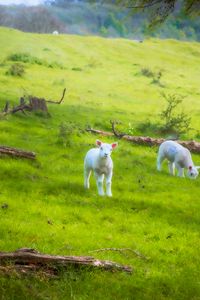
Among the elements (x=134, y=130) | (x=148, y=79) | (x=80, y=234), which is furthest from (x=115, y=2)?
(x=148, y=79)

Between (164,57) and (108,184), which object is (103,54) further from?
(108,184)

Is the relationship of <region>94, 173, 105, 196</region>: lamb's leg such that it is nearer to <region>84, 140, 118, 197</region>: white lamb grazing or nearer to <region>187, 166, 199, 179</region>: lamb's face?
<region>84, 140, 118, 197</region>: white lamb grazing

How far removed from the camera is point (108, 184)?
15.3 meters

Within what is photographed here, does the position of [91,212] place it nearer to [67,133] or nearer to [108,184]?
[108,184]

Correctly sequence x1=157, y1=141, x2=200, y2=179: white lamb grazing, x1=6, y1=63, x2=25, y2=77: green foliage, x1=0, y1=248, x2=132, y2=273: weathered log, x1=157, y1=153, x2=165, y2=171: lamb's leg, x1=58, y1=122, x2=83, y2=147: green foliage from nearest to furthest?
1. x1=0, y1=248, x2=132, y2=273: weathered log
2. x1=157, y1=141, x2=200, y2=179: white lamb grazing
3. x1=157, y1=153, x2=165, y2=171: lamb's leg
4. x1=58, y1=122, x2=83, y2=147: green foliage
5. x1=6, y1=63, x2=25, y2=77: green foliage

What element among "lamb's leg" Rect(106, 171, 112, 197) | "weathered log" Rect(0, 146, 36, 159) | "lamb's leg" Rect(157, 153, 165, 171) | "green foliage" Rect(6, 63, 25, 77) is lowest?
"green foliage" Rect(6, 63, 25, 77)

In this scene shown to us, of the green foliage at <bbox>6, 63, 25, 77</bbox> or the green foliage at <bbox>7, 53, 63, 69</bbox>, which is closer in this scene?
the green foliage at <bbox>6, 63, 25, 77</bbox>

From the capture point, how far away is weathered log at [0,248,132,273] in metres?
8.98

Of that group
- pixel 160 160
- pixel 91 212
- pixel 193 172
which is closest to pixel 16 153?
pixel 91 212

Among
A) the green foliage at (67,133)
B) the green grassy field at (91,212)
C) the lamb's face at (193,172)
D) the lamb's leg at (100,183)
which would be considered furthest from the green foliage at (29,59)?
the lamb's leg at (100,183)

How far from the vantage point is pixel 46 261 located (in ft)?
30.1

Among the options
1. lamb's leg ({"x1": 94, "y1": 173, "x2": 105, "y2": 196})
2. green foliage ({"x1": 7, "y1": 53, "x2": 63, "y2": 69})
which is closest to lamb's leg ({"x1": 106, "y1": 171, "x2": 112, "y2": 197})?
lamb's leg ({"x1": 94, "y1": 173, "x2": 105, "y2": 196})

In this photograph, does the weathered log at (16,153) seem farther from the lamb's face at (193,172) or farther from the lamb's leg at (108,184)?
the lamb's face at (193,172)

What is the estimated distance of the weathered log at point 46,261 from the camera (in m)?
8.98
